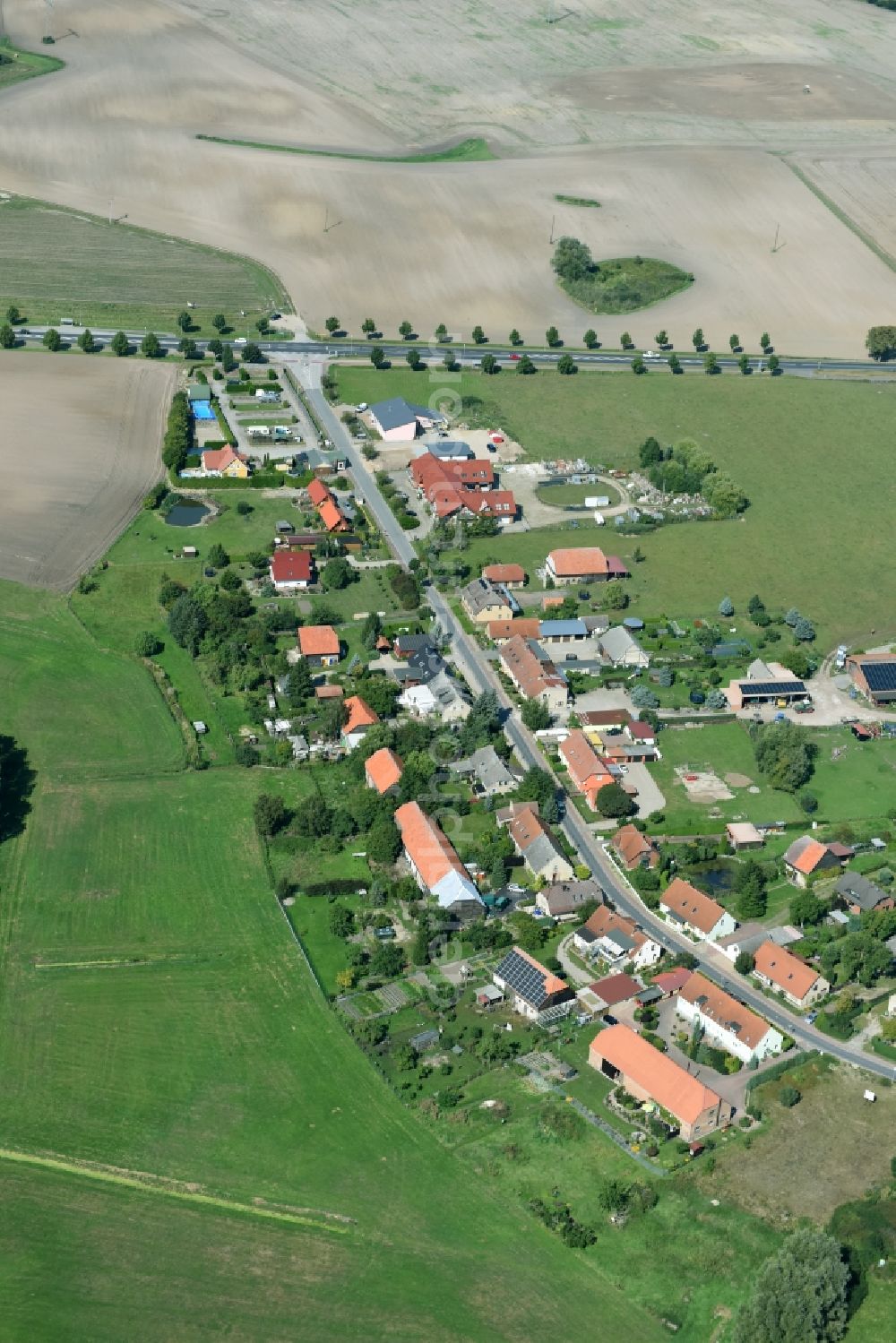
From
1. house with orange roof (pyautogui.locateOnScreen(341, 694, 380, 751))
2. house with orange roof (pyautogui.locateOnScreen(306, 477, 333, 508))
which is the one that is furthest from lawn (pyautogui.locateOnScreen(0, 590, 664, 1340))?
house with orange roof (pyautogui.locateOnScreen(306, 477, 333, 508))

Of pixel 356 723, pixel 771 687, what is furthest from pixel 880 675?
pixel 356 723

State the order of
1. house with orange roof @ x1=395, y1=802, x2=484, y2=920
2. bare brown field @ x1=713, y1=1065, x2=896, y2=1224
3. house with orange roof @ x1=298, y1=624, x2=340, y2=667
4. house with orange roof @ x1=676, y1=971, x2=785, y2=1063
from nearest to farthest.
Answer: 1. bare brown field @ x1=713, y1=1065, x2=896, y2=1224
2. house with orange roof @ x1=676, y1=971, x2=785, y2=1063
3. house with orange roof @ x1=395, y1=802, x2=484, y2=920
4. house with orange roof @ x1=298, y1=624, x2=340, y2=667

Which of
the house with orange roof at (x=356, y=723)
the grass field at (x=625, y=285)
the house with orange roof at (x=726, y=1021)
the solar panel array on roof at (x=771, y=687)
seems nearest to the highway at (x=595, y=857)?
the house with orange roof at (x=726, y=1021)

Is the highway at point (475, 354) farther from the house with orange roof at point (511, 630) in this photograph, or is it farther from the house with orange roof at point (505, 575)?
the house with orange roof at point (511, 630)

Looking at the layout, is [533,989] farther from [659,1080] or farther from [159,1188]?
[159,1188]

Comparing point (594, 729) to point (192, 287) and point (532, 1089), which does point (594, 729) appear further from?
point (192, 287)

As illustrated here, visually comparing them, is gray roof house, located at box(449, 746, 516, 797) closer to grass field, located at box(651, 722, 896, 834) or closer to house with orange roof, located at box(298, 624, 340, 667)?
grass field, located at box(651, 722, 896, 834)
